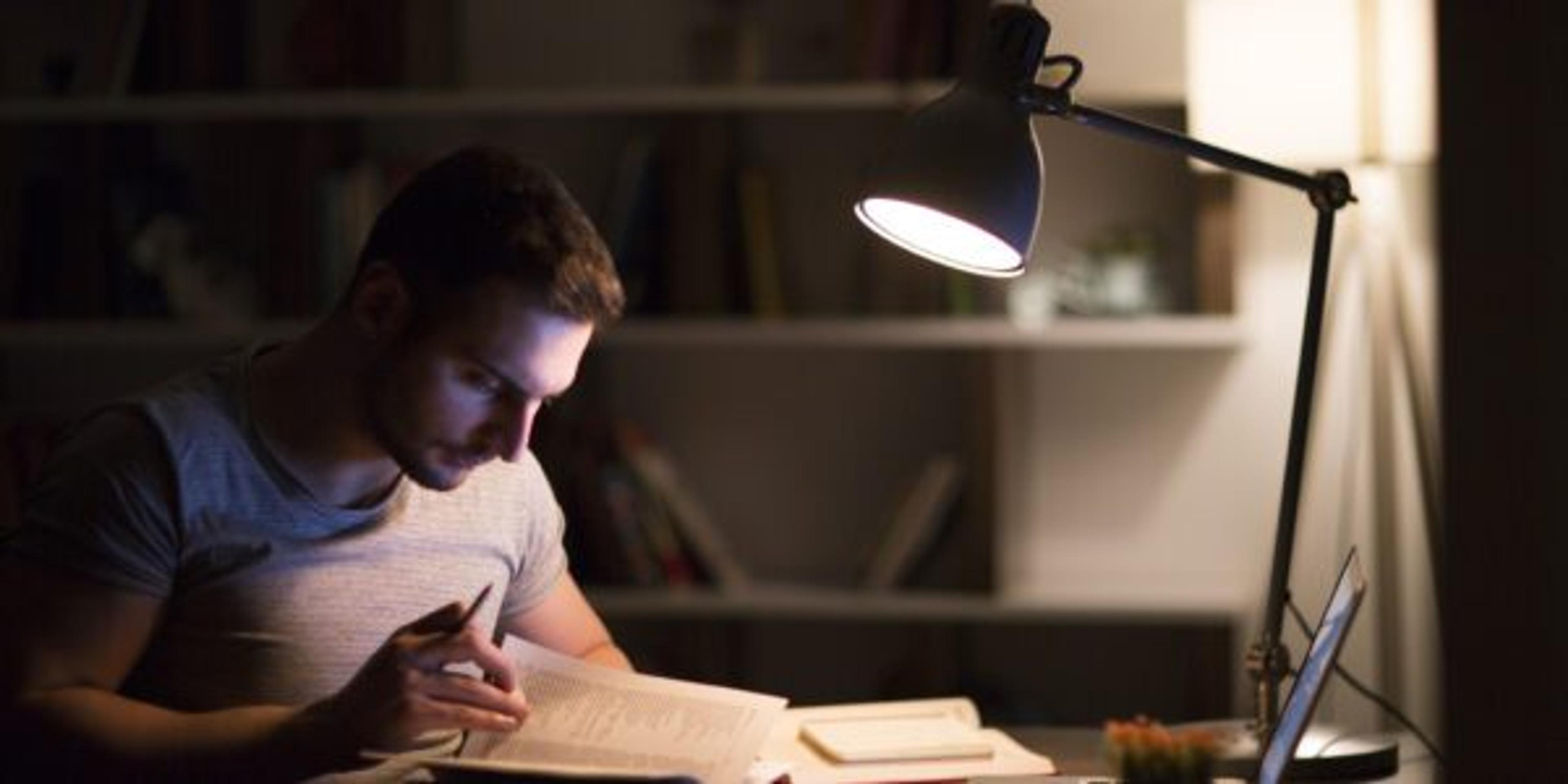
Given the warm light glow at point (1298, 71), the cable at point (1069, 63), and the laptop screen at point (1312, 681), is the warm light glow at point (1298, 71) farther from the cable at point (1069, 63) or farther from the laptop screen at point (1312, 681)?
the laptop screen at point (1312, 681)

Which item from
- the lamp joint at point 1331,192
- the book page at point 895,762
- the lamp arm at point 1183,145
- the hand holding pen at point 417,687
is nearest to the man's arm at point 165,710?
the hand holding pen at point 417,687

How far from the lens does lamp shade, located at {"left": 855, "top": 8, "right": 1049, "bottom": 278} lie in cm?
164

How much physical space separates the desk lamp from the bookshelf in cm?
163

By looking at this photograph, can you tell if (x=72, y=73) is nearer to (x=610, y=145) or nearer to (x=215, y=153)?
(x=215, y=153)

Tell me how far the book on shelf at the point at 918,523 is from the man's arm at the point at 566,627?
1400 millimetres

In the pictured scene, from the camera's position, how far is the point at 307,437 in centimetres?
181

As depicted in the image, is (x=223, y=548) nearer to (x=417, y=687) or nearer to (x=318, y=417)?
(x=318, y=417)

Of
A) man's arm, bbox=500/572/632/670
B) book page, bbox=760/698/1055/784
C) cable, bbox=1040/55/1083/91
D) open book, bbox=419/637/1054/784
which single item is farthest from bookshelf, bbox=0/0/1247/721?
cable, bbox=1040/55/1083/91

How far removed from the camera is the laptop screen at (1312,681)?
1.58m

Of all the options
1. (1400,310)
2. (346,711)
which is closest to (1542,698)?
(346,711)

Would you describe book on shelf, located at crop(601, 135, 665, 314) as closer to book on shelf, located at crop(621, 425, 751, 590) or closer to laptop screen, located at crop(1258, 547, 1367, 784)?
book on shelf, located at crop(621, 425, 751, 590)

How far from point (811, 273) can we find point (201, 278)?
3.45 ft

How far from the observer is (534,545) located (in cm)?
206

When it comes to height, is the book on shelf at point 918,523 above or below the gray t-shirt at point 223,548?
below
